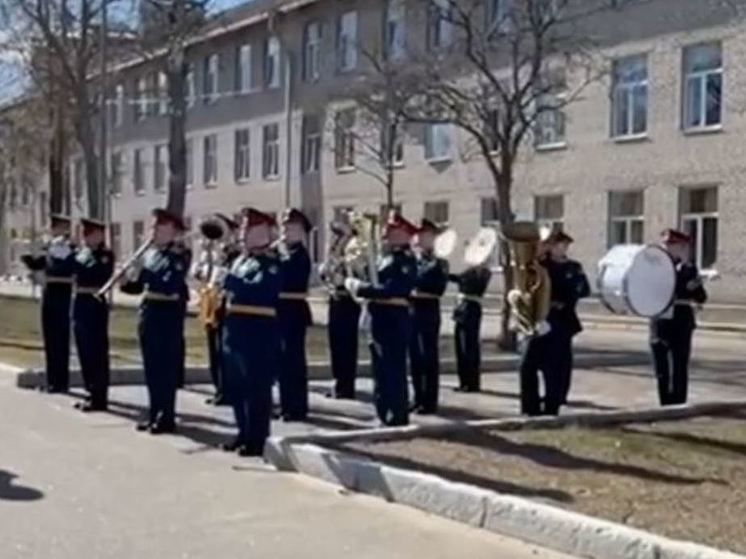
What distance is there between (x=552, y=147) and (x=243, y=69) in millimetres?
18868

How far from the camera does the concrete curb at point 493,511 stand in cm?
754

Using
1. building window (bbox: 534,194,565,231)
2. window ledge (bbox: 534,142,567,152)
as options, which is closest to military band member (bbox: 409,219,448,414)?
window ledge (bbox: 534,142,567,152)

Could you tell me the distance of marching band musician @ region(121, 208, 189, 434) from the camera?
12328mm

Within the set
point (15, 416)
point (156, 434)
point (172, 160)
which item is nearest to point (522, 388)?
point (156, 434)

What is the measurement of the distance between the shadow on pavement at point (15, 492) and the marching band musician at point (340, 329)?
5.47 m

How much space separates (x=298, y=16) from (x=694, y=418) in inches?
1588

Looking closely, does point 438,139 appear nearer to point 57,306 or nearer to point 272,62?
point 272,62

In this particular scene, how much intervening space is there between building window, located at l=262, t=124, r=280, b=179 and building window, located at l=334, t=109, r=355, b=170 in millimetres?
4492

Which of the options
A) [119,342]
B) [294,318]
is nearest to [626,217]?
[119,342]

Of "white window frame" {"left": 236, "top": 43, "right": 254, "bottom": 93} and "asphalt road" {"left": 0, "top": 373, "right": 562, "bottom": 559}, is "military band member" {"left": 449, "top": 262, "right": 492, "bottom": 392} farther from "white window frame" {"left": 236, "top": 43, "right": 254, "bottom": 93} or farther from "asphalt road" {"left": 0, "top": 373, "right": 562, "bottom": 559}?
"white window frame" {"left": 236, "top": 43, "right": 254, "bottom": 93}

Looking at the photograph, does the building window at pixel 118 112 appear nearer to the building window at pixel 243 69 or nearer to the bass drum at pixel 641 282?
the building window at pixel 243 69

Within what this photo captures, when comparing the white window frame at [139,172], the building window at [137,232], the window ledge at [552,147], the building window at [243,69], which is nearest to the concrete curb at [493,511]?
the window ledge at [552,147]

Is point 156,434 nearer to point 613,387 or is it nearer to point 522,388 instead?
point 522,388

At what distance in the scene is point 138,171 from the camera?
209 ft
